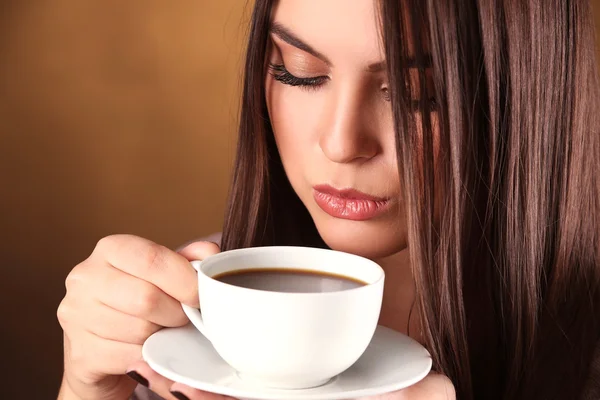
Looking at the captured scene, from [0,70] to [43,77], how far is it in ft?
0.34

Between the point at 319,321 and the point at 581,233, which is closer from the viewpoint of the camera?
the point at 319,321

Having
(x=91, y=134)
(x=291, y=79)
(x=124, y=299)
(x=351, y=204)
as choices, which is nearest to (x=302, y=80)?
(x=291, y=79)

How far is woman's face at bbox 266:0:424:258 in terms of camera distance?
39.3 inches

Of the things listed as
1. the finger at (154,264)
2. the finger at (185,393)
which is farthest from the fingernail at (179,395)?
the finger at (154,264)

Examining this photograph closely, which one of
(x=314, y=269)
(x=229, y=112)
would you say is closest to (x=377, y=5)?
(x=314, y=269)

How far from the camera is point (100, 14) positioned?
197 cm

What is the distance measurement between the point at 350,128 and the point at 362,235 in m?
0.18

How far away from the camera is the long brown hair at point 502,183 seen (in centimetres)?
98

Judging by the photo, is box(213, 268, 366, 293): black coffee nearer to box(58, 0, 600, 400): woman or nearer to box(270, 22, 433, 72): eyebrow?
box(58, 0, 600, 400): woman

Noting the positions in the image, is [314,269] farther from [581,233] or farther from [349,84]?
[581,233]

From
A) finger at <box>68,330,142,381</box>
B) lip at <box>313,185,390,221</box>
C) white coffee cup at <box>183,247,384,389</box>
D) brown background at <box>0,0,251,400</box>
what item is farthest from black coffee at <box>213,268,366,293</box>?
brown background at <box>0,0,251,400</box>

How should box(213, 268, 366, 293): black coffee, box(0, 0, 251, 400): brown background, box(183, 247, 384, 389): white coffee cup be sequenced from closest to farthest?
1. box(183, 247, 384, 389): white coffee cup
2. box(213, 268, 366, 293): black coffee
3. box(0, 0, 251, 400): brown background

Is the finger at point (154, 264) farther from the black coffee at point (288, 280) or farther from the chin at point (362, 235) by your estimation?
the chin at point (362, 235)

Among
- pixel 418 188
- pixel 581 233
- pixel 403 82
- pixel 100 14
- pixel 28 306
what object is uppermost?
pixel 100 14
